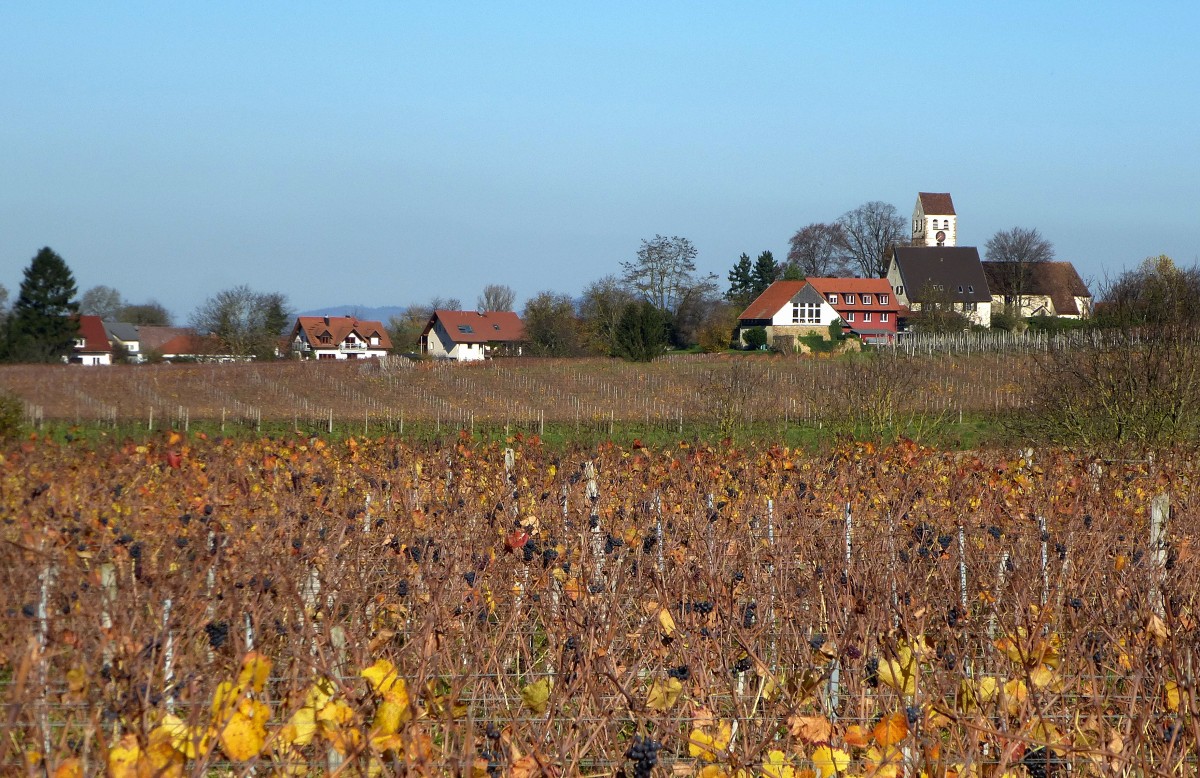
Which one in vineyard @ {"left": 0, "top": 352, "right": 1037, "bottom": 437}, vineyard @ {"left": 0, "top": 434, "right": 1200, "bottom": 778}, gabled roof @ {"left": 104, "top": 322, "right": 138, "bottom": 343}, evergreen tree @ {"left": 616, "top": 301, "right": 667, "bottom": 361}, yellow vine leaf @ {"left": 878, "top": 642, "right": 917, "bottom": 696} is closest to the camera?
vineyard @ {"left": 0, "top": 434, "right": 1200, "bottom": 778}

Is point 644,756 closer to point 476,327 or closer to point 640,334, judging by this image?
point 640,334

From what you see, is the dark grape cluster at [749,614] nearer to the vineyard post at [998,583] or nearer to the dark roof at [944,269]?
the vineyard post at [998,583]

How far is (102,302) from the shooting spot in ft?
282

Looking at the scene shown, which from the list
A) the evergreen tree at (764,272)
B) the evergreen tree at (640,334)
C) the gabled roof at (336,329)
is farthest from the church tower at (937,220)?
the evergreen tree at (640,334)

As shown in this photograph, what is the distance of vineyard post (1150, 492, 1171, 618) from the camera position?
4402 millimetres

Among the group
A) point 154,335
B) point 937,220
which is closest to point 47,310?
point 154,335

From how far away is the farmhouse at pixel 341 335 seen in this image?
79875 millimetres

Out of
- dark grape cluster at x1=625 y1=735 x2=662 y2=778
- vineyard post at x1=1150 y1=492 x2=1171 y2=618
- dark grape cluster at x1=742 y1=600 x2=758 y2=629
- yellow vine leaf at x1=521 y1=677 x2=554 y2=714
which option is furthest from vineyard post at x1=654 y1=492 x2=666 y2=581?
dark grape cluster at x1=625 y1=735 x2=662 y2=778

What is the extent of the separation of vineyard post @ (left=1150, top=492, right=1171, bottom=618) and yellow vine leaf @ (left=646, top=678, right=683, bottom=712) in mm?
1909

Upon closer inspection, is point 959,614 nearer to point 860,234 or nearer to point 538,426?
point 538,426

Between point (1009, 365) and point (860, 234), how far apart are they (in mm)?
49046

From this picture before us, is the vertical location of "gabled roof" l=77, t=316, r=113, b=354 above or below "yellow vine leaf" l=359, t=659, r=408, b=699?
above

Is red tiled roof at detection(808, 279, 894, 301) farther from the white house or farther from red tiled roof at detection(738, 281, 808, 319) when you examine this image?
red tiled roof at detection(738, 281, 808, 319)

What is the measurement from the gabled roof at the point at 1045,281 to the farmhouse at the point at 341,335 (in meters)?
41.0
